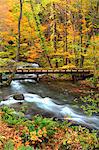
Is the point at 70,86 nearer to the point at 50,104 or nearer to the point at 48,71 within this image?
the point at 48,71

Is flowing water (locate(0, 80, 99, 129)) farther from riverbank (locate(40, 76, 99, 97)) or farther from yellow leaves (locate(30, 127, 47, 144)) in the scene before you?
yellow leaves (locate(30, 127, 47, 144))

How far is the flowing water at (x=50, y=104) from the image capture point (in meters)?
12.4

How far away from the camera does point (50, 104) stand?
14562 mm

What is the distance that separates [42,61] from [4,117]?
669 inches

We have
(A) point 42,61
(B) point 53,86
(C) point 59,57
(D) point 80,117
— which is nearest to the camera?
(D) point 80,117

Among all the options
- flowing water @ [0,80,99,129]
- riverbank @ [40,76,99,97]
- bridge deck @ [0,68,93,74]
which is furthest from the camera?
bridge deck @ [0,68,93,74]

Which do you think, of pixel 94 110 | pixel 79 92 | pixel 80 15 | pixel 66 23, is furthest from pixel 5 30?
pixel 94 110

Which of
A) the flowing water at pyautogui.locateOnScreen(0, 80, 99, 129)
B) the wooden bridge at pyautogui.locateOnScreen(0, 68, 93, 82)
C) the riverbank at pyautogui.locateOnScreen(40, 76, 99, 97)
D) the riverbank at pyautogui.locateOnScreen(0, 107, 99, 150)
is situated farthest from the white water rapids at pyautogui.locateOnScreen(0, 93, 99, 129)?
the wooden bridge at pyautogui.locateOnScreen(0, 68, 93, 82)

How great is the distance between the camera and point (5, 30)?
2788 centimetres

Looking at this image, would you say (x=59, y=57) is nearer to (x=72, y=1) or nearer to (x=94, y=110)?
(x=72, y=1)

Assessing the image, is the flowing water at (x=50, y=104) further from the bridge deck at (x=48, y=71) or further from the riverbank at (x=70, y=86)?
the bridge deck at (x=48, y=71)

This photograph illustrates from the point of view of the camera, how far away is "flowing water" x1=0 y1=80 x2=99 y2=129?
40.7 ft

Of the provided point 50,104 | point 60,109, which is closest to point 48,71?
point 50,104

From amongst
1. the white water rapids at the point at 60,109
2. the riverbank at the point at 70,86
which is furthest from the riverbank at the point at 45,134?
the riverbank at the point at 70,86
